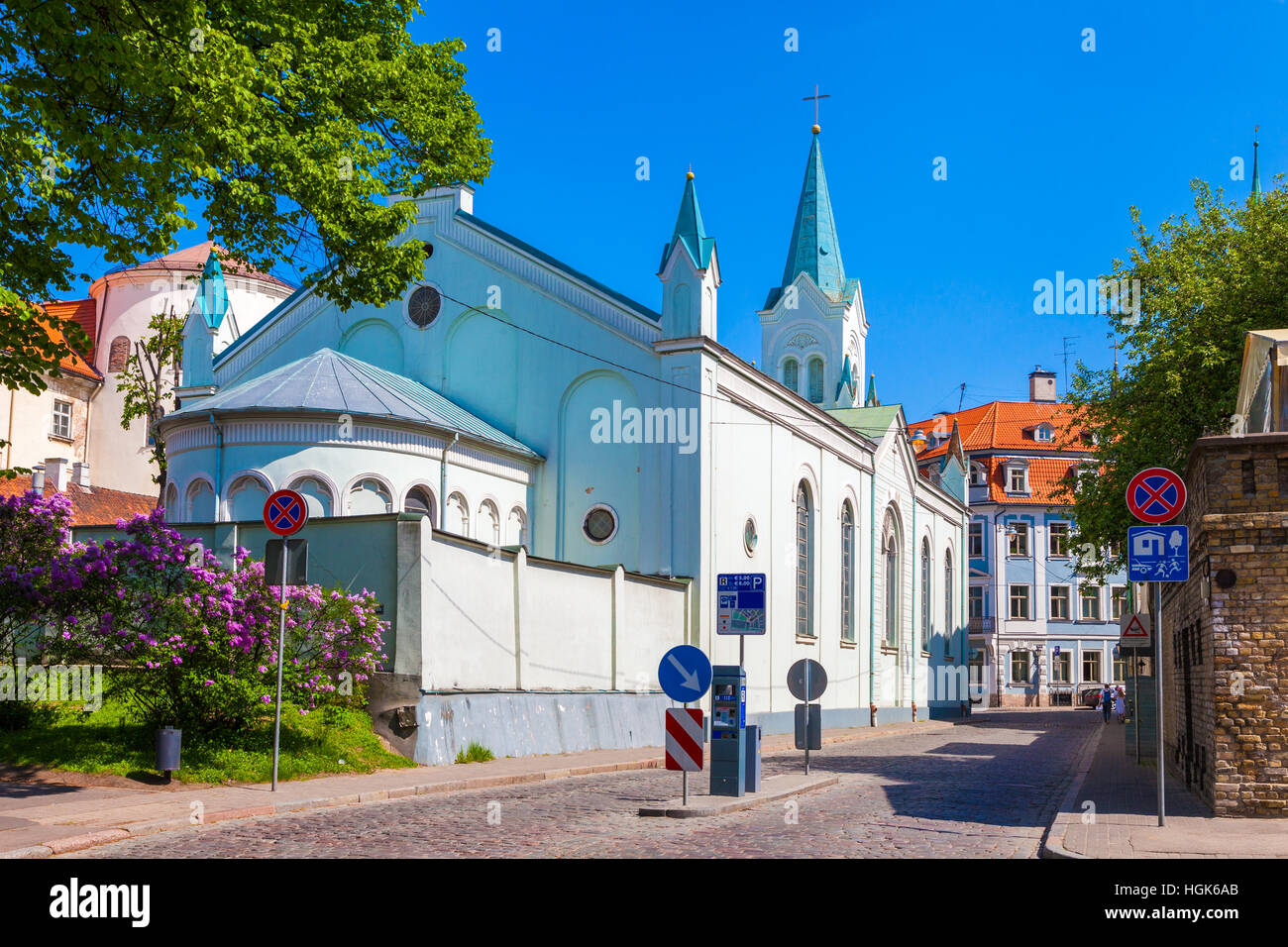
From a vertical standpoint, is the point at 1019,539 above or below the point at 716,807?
above

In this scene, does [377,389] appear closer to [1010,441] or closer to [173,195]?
[173,195]

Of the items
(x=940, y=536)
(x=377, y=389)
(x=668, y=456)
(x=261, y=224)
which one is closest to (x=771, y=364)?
(x=940, y=536)

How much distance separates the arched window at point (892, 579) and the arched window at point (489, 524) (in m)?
20.3

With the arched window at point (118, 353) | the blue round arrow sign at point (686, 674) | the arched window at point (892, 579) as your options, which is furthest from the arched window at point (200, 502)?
the arched window at point (118, 353)

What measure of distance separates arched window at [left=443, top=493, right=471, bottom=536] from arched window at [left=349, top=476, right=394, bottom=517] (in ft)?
5.06

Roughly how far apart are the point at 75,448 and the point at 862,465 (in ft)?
105

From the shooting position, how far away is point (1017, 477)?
7344 cm

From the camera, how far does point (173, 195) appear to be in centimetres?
1278

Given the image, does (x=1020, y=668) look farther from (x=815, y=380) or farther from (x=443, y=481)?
(x=443, y=481)

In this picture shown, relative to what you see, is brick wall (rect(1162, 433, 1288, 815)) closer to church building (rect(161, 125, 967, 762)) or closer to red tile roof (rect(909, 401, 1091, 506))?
church building (rect(161, 125, 967, 762))

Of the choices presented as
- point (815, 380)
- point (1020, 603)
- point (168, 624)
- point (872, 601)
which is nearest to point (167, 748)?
point (168, 624)

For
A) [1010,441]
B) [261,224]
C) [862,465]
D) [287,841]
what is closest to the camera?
[287,841]

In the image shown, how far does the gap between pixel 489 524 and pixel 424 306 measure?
6.57 meters

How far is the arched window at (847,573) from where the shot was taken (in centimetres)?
4016
